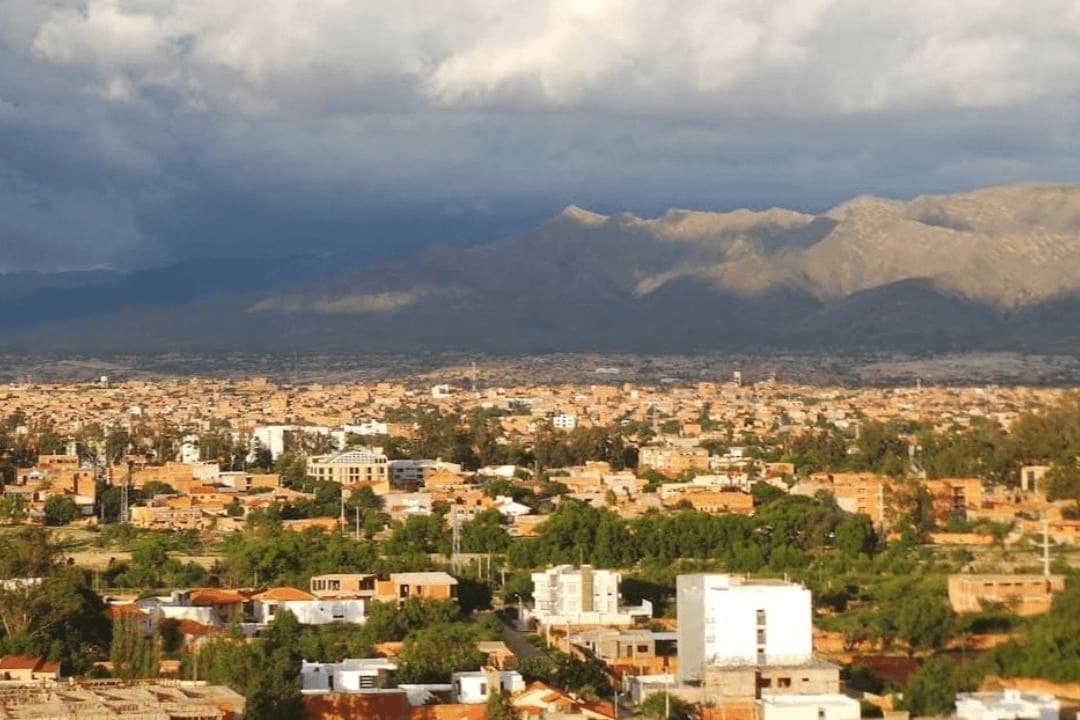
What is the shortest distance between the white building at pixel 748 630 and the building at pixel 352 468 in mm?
39897

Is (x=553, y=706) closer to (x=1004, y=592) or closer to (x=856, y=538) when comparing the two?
Answer: (x=1004, y=592)

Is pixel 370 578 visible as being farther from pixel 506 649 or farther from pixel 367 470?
pixel 367 470

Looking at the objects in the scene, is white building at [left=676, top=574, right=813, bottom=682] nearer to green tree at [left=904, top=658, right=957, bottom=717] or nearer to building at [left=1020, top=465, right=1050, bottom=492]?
green tree at [left=904, top=658, right=957, bottom=717]

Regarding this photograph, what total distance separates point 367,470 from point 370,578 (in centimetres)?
3025

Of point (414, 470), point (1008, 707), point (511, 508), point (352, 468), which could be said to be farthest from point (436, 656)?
point (414, 470)

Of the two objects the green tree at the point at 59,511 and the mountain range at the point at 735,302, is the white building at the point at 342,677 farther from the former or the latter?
the mountain range at the point at 735,302

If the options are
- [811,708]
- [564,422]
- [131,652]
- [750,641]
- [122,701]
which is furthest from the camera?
[564,422]

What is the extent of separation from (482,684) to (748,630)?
13.3ft

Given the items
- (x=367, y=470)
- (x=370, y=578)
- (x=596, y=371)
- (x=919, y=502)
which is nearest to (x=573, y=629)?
(x=370, y=578)

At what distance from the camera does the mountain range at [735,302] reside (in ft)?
551

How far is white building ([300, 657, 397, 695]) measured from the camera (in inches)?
1313

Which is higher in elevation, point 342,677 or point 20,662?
point 20,662

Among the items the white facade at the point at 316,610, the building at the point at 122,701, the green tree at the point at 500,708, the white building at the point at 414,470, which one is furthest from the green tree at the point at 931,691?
the white building at the point at 414,470

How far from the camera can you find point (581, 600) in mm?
43625
